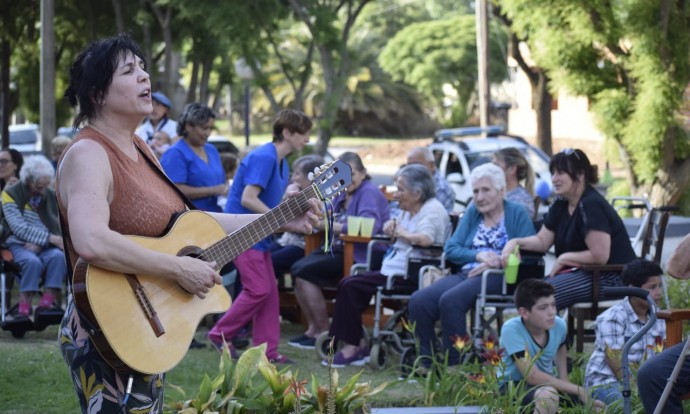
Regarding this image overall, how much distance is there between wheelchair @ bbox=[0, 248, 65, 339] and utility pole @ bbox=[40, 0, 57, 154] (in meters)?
8.00

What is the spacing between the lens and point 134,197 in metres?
4.01

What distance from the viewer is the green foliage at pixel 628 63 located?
565 inches

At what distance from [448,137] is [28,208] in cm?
1158

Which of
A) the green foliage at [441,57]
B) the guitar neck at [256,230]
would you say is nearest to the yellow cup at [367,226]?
the guitar neck at [256,230]

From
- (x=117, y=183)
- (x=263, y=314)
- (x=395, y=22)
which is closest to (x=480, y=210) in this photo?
(x=263, y=314)

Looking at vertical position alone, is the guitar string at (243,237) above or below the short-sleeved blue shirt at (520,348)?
above

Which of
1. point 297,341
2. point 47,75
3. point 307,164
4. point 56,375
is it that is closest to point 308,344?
point 297,341

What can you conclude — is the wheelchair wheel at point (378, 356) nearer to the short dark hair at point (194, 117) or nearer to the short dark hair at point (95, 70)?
the short dark hair at point (194, 117)

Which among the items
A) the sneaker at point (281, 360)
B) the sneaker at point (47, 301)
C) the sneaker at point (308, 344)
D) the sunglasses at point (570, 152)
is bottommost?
the sneaker at point (308, 344)

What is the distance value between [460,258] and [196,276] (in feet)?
14.7

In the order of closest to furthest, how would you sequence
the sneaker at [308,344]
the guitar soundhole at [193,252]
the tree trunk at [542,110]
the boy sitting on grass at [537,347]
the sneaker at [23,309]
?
the guitar soundhole at [193,252], the boy sitting on grass at [537,347], the sneaker at [308,344], the sneaker at [23,309], the tree trunk at [542,110]

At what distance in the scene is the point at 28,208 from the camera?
390 inches

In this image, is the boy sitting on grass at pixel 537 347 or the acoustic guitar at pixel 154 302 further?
the boy sitting on grass at pixel 537 347

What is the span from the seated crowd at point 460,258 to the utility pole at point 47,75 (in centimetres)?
707
